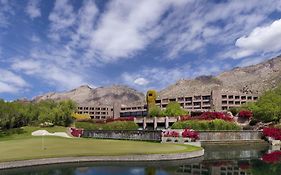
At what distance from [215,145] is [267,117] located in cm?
4581

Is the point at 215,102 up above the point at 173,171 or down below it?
above

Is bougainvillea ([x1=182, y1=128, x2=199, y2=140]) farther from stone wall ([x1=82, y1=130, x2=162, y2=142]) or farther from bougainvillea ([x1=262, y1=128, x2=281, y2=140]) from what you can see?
bougainvillea ([x1=262, y1=128, x2=281, y2=140])

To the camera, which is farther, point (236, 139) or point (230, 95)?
point (230, 95)

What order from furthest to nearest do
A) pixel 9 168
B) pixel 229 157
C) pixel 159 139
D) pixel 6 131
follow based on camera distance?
pixel 6 131, pixel 159 139, pixel 229 157, pixel 9 168

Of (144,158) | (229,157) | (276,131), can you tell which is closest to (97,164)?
(144,158)

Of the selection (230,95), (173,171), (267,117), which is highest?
(230,95)

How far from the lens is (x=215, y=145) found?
72.3 meters

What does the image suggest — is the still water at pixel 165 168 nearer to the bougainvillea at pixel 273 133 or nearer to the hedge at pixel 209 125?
the bougainvillea at pixel 273 133

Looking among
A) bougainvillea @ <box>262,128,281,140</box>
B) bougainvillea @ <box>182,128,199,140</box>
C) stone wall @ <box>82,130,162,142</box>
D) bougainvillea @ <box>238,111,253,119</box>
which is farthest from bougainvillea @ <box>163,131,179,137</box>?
bougainvillea @ <box>238,111,253,119</box>

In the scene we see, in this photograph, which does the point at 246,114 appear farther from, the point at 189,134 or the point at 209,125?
the point at 189,134

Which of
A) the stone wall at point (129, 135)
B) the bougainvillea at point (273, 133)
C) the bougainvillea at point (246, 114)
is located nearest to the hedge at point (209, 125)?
the bougainvillea at point (273, 133)

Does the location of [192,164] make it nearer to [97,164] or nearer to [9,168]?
[97,164]

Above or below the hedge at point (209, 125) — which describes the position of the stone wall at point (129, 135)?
below

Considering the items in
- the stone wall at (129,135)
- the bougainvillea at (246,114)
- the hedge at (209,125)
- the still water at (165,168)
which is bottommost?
the still water at (165,168)
